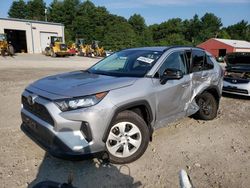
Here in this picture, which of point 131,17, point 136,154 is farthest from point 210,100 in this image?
point 131,17

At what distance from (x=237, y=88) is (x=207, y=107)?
2.81 m

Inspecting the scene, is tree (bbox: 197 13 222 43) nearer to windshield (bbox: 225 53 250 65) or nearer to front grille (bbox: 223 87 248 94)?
windshield (bbox: 225 53 250 65)

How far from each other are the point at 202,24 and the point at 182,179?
90908mm

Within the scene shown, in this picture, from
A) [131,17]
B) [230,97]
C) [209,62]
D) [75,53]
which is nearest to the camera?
[209,62]

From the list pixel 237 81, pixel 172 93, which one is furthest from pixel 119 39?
pixel 172 93

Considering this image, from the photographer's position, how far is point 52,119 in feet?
10.3

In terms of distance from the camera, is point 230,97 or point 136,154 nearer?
point 136,154

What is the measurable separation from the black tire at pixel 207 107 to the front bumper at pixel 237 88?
259 cm

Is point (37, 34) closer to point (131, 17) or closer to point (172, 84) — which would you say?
point (172, 84)

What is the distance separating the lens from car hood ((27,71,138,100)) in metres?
3.24

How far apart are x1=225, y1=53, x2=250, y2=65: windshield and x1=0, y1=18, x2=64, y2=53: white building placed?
32511 mm

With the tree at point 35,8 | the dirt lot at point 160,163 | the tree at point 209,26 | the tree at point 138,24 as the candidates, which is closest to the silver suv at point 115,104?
the dirt lot at point 160,163

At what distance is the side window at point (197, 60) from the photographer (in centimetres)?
501

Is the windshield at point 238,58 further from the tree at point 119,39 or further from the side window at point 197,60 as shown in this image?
the tree at point 119,39
